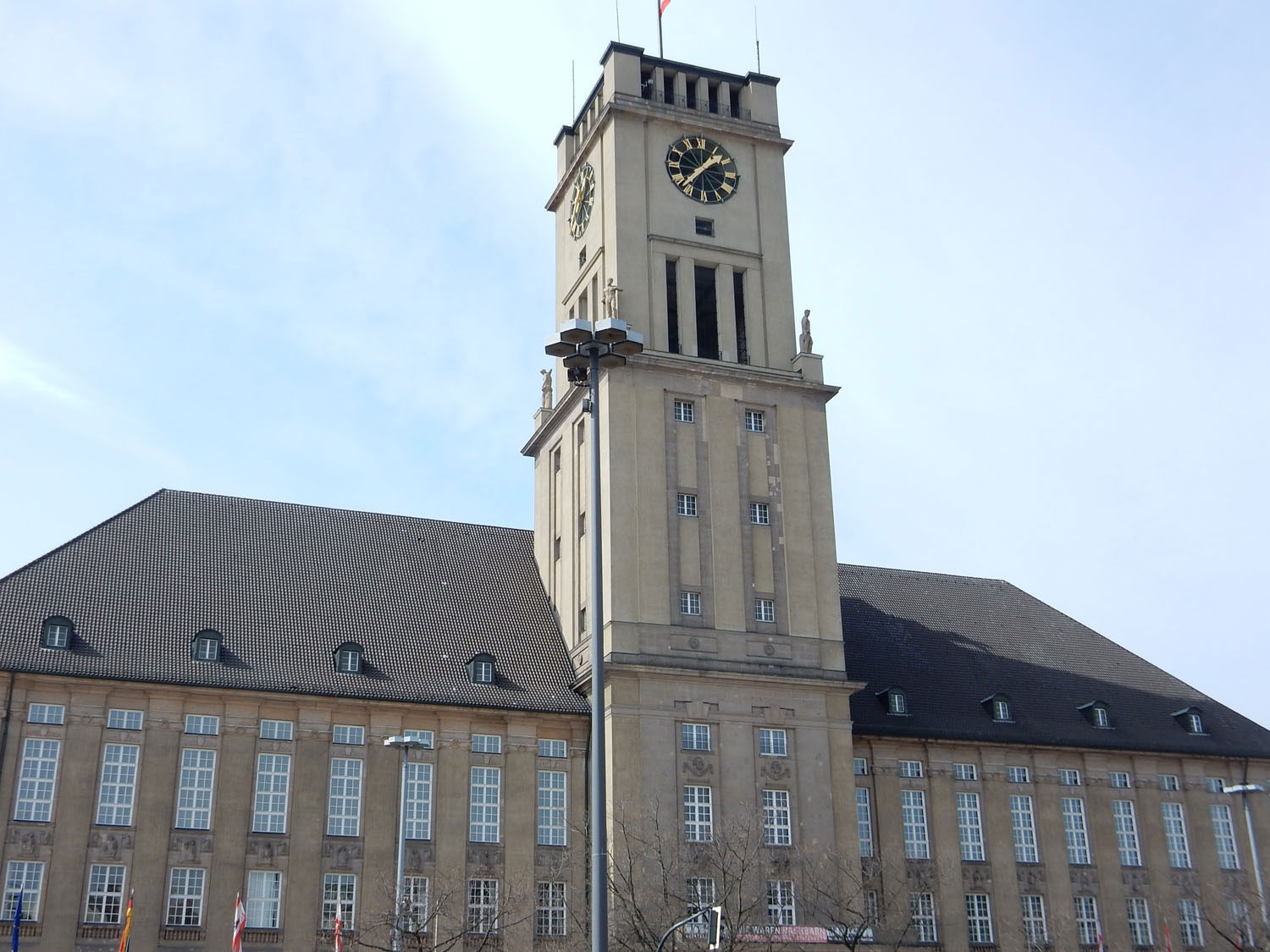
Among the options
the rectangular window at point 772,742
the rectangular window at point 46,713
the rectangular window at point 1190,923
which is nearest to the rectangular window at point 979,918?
the rectangular window at point 1190,923

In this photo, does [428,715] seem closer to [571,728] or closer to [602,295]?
[571,728]

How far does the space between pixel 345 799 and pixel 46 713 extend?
902 cm

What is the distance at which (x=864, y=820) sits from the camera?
50156 mm

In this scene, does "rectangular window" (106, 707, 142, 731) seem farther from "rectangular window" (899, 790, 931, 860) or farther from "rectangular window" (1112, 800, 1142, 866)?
"rectangular window" (1112, 800, 1142, 866)

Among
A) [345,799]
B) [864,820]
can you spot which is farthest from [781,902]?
[345,799]

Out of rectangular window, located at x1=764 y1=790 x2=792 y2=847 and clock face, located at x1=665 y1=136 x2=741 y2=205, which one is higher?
clock face, located at x1=665 y1=136 x2=741 y2=205

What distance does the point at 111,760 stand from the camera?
43.5m

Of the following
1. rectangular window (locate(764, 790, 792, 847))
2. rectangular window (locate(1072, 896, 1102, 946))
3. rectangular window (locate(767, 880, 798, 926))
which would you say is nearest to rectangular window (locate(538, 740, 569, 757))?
rectangular window (locate(764, 790, 792, 847))

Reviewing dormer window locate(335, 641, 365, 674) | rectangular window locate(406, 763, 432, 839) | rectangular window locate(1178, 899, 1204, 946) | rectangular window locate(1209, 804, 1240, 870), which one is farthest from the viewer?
rectangular window locate(1209, 804, 1240, 870)

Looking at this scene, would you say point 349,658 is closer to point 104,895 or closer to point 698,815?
point 104,895

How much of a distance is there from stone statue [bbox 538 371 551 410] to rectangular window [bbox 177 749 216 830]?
19221mm

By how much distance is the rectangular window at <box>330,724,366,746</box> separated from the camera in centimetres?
4594

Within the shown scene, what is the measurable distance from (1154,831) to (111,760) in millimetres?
35522

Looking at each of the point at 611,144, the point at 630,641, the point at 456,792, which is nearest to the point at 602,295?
the point at 611,144
